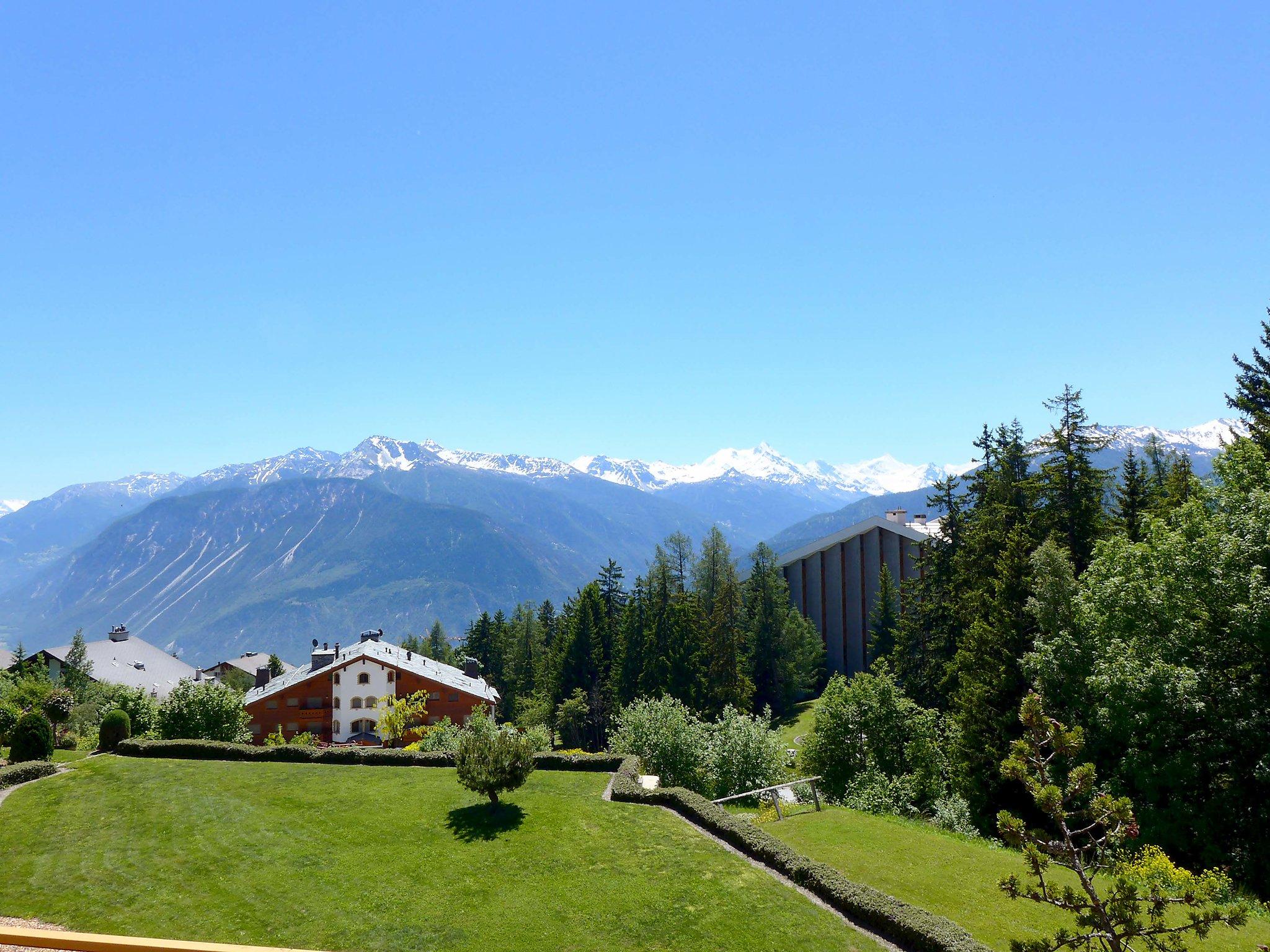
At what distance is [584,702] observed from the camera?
252 ft

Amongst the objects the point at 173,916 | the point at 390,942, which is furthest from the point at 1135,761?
the point at 173,916

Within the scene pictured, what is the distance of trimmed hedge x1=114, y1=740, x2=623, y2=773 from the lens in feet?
110

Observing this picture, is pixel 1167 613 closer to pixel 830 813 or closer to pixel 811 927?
pixel 830 813

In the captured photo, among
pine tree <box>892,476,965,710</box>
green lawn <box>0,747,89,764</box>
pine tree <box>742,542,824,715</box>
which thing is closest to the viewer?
green lawn <box>0,747,89,764</box>

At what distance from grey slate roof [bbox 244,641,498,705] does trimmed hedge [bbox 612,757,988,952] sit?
2220 inches

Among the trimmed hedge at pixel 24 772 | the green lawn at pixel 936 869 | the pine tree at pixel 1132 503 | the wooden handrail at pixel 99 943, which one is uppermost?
the pine tree at pixel 1132 503

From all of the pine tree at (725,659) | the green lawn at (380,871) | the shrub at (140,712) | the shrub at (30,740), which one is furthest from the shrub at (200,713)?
the pine tree at (725,659)

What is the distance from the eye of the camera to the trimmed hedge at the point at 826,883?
16250 mm

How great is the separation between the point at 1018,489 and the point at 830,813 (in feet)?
73.8

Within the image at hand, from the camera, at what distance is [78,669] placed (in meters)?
74.9

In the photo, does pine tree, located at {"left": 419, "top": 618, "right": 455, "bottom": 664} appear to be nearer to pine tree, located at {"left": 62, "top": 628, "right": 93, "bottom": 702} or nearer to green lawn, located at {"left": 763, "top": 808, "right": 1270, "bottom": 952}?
pine tree, located at {"left": 62, "top": 628, "right": 93, "bottom": 702}

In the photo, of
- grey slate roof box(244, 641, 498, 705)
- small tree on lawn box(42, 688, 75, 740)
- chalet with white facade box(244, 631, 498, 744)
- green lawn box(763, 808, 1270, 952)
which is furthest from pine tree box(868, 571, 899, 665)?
small tree on lawn box(42, 688, 75, 740)

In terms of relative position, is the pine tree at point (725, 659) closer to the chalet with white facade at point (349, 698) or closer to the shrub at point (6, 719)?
the chalet with white facade at point (349, 698)

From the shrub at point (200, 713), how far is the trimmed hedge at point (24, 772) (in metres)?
9.10
